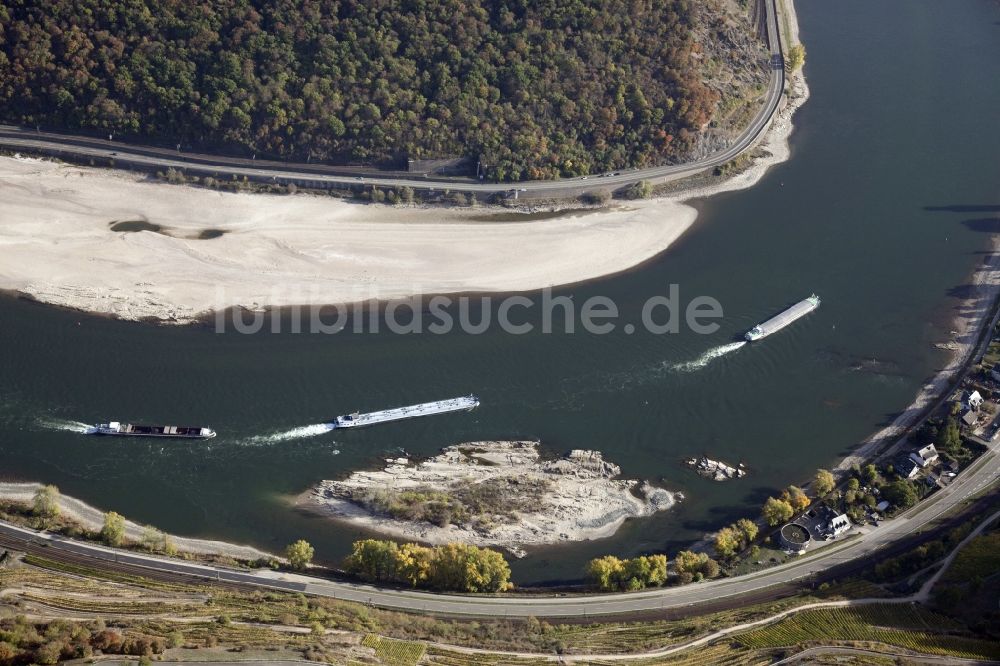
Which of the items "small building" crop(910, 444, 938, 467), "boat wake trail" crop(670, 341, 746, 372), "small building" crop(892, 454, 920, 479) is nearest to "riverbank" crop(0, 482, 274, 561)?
"boat wake trail" crop(670, 341, 746, 372)

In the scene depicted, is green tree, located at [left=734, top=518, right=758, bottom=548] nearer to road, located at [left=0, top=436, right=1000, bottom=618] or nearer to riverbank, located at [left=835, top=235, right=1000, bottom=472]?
road, located at [left=0, top=436, right=1000, bottom=618]

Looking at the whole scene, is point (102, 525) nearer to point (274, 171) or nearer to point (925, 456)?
point (274, 171)

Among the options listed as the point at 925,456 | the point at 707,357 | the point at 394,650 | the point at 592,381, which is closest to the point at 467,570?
the point at 394,650

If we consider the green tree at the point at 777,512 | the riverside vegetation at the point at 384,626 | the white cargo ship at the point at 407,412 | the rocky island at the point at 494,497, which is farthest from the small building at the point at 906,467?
the white cargo ship at the point at 407,412

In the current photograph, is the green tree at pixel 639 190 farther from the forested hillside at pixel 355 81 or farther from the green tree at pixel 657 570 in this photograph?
the green tree at pixel 657 570

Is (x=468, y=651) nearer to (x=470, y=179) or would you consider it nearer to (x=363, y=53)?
(x=470, y=179)
